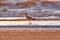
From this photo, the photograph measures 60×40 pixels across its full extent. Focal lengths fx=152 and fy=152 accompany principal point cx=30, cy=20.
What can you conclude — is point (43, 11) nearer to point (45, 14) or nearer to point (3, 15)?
point (45, 14)

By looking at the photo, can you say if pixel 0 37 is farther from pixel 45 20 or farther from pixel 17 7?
pixel 45 20

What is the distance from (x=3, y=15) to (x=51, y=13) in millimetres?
490

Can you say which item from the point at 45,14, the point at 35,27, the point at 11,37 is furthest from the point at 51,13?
the point at 11,37

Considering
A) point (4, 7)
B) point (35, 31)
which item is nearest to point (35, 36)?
point (35, 31)

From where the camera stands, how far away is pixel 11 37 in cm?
145

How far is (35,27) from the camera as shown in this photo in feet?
4.87

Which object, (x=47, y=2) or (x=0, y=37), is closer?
(x=0, y=37)

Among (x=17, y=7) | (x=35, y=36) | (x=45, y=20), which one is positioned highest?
(x=17, y=7)

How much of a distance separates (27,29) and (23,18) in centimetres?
14

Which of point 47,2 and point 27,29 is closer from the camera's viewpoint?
point 27,29

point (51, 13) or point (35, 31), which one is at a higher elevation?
point (51, 13)

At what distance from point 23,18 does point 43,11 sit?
22 cm

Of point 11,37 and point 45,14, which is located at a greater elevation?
point 45,14

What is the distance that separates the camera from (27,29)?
145 centimetres
